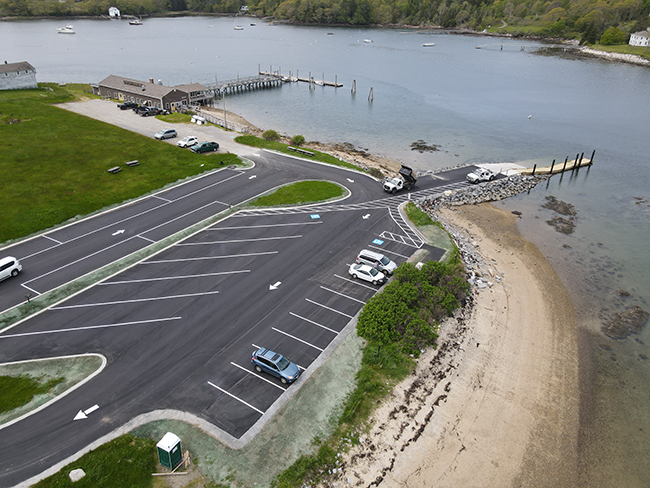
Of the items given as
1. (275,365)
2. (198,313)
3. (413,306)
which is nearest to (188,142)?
(198,313)

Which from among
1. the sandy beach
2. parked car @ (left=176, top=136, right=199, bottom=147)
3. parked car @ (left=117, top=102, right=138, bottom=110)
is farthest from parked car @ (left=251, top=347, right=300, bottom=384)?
parked car @ (left=117, top=102, right=138, bottom=110)

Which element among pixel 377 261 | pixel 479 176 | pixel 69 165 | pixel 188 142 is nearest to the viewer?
pixel 377 261

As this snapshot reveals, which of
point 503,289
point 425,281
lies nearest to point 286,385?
point 425,281

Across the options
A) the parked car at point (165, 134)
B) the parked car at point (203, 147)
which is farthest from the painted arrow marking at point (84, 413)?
the parked car at point (165, 134)

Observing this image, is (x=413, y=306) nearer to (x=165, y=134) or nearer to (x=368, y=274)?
(x=368, y=274)

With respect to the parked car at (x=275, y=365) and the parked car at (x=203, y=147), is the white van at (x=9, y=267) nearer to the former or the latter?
the parked car at (x=275, y=365)
